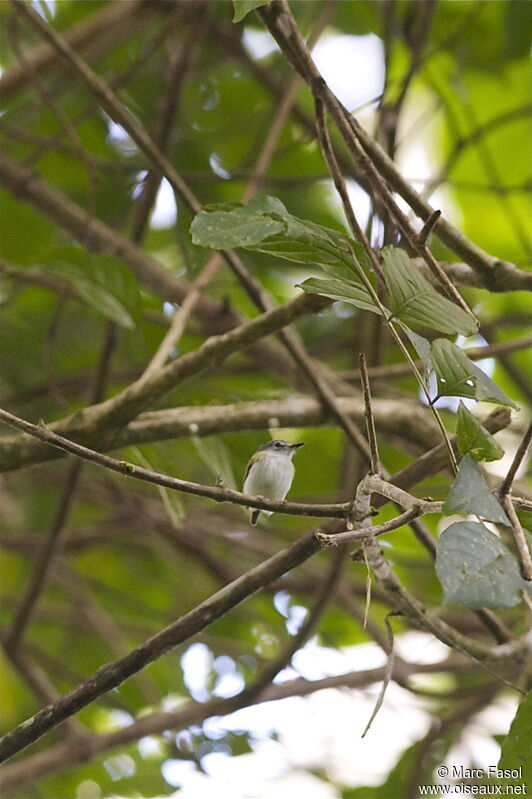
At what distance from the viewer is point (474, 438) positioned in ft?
3.58

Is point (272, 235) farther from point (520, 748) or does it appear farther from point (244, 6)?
point (520, 748)

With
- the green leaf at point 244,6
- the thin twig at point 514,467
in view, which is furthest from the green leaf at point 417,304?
the green leaf at point 244,6

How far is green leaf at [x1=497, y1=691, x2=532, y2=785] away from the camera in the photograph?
4.29 ft

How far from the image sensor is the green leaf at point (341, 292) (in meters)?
1.07

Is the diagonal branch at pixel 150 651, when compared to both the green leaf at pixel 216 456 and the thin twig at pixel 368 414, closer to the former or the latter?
the thin twig at pixel 368 414

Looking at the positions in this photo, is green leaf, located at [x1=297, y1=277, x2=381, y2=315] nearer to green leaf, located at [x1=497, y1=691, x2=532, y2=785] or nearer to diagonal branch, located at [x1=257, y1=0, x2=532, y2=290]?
diagonal branch, located at [x1=257, y1=0, x2=532, y2=290]

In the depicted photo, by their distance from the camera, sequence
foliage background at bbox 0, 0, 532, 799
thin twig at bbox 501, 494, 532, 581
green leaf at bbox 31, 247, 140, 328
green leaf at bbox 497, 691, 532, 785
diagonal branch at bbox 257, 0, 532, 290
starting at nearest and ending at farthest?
thin twig at bbox 501, 494, 532, 581, green leaf at bbox 497, 691, 532, 785, diagonal branch at bbox 257, 0, 532, 290, green leaf at bbox 31, 247, 140, 328, foliage background at bbox 0, 0, 532, 799

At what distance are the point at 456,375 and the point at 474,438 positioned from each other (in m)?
0.09

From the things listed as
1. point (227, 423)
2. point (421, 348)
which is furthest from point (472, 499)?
point (227, 423)

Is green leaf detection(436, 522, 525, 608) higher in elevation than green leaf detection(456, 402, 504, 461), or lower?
lower

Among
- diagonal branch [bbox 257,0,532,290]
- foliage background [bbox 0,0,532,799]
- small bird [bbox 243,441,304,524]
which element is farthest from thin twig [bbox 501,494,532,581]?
foliage background [bbox 0,0,532,799]

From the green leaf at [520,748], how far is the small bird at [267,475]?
0.94 meters

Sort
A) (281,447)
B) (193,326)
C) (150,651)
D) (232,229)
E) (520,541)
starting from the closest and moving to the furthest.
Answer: (520,541)
(232,229)
(150,651)
(281,447)
(193,326)

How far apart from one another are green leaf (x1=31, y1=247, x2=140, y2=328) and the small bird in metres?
0.43
